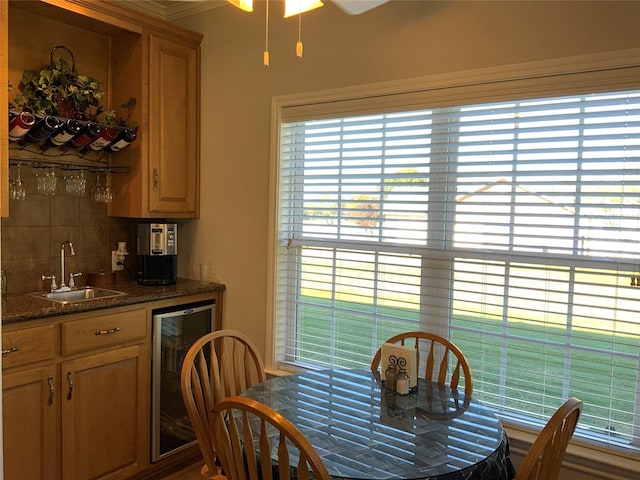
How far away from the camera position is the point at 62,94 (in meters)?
2.71

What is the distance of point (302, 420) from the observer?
172 cm

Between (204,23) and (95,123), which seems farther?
(204,23)

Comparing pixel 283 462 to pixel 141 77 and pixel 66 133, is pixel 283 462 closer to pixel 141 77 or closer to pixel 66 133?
pixel 66 133

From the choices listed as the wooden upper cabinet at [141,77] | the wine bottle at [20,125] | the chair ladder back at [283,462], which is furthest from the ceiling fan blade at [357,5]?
the chair ladder back at [283,462]

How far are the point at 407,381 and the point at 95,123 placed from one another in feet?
6.86

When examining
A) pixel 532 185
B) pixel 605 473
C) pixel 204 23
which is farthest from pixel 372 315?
pixel 204 23

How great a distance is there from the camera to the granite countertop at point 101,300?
2.28 meters

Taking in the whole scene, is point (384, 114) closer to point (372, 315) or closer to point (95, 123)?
point (372, 315)

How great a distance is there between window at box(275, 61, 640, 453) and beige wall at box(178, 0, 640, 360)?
0.20m

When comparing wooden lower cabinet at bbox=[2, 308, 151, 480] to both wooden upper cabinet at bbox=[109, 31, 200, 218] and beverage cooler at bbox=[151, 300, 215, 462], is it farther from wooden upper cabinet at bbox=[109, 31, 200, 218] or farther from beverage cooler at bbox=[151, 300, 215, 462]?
wooden upper cabinet at bbox=[109, 31, 200, 218]

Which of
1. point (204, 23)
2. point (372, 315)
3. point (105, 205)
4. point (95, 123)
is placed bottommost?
point (372, 315)

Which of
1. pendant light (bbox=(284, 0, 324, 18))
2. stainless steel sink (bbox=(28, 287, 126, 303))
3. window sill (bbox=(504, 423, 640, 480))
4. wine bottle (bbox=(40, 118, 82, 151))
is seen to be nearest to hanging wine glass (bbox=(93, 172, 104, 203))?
wine bottle (bbox=(40, 118, 82, 151))

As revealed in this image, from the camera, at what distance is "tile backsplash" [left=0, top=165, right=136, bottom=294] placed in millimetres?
2762

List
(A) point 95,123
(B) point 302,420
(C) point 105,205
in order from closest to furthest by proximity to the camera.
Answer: (B) point 302,420 < (A) point 95,123 < (C) point 105,205
